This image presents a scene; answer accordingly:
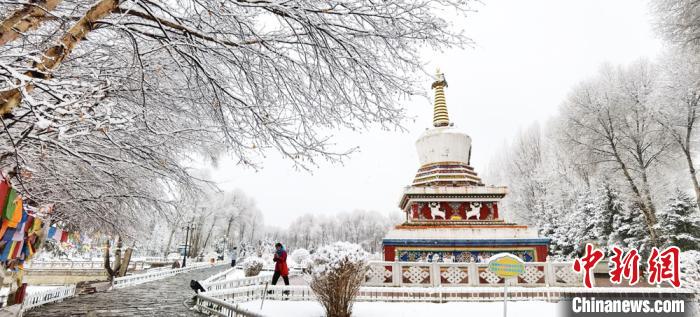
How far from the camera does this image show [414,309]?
1022cm

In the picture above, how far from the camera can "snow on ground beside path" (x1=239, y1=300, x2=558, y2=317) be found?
374 inches

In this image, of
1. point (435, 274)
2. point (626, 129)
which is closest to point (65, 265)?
point (435, 274)

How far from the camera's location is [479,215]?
1944 centimetres

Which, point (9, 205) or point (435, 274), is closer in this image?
point (9, 205)

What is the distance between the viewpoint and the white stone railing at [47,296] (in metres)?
9.88

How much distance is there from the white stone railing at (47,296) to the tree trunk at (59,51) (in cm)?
911

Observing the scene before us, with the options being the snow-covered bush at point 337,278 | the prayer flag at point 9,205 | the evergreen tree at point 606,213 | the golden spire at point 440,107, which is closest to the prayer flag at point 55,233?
the prayer flag at point 9,205

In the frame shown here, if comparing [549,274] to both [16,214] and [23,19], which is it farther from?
[23,19]

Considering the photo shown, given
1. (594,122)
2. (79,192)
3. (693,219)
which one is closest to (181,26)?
(79,192)

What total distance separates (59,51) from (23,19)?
1.19 ft

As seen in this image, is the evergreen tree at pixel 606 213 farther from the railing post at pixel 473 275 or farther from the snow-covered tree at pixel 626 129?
the railing post at pixel 473 275

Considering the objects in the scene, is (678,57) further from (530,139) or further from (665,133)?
(530,139)

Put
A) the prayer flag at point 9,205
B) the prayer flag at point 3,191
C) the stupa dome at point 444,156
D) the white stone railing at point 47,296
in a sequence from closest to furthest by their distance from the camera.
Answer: the prayer flag at point 3,191 → the prayer flag at point 9,205 → the white stone railing at point 47,296 → the stupa dome at point 444,156

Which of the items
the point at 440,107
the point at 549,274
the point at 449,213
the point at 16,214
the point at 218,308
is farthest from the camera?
the point at 440,107
